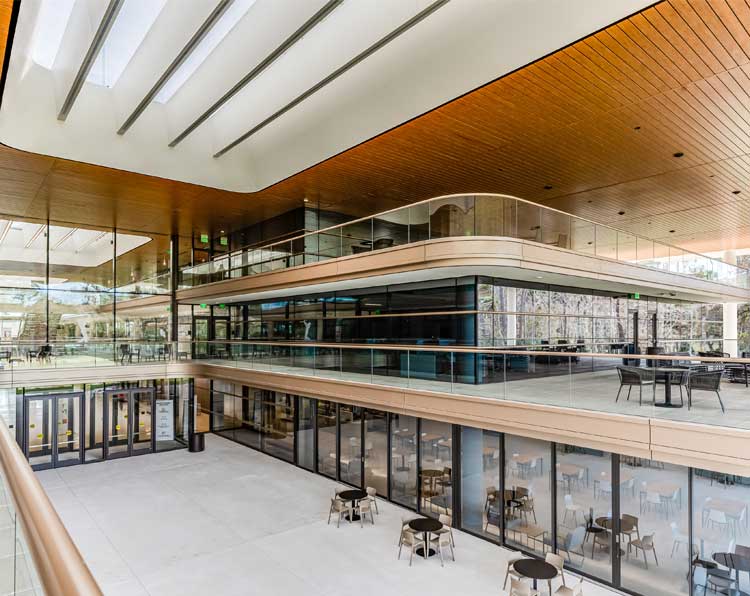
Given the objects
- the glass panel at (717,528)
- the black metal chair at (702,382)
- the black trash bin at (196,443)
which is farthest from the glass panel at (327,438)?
the black metal chair at (702,382)

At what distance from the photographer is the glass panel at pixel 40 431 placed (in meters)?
A: 17.2

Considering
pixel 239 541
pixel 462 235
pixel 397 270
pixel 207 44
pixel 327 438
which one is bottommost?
pixel 239 541

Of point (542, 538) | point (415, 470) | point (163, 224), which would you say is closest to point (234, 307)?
point (163, 224)

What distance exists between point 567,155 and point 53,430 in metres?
18.0

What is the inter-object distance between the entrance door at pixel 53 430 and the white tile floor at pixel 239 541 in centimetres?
84

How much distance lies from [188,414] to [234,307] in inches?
204

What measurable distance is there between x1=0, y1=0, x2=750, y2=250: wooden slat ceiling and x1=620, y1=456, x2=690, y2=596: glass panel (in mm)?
7034

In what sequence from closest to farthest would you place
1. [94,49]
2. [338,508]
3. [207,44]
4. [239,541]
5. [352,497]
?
[94,49], [207,44], [239,541], [338,508], [352,497]

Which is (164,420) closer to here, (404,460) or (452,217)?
(404,460)

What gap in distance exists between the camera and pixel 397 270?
12.7m

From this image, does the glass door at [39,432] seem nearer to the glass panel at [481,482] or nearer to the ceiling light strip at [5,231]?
the ceiling light strip at [5,231]

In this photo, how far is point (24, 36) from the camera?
9016mm

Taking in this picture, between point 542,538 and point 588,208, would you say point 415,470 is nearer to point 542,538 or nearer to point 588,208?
point 542,538

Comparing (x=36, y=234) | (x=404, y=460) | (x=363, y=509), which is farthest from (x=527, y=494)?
(x=36, y=234)
